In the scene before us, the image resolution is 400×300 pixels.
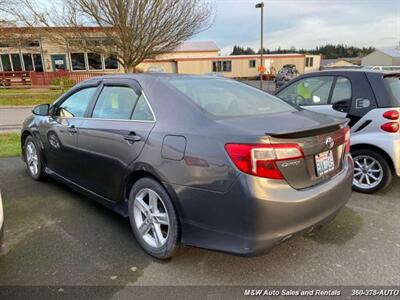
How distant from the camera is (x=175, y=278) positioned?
2.43 m

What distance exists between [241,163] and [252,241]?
54 cm

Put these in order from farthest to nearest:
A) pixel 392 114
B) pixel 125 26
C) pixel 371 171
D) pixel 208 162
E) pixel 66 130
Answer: pixel 125 26 < pixel 371 171 < pixel 392 114 < pixel 66 130 < pixel 208 162

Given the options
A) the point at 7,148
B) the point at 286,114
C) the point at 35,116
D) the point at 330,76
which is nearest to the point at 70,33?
the point at 7,148

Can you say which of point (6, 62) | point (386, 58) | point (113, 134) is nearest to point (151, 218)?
point (113, 134)

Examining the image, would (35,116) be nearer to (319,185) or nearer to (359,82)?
(319,185)

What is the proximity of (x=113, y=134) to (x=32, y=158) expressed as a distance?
242 centimetres

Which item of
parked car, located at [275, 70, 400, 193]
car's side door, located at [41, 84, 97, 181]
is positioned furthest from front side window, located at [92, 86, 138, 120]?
parked car, located at [275, 70, 400, 193]

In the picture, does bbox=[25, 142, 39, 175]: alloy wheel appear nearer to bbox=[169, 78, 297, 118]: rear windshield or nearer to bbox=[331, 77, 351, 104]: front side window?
bbox=[169, 78, 297, 118]: rear windshield

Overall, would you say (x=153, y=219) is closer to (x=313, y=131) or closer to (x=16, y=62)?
(x=313, y=131)

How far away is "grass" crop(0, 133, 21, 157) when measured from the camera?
20.8 ft

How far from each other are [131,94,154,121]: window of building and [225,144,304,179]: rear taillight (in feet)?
3.05

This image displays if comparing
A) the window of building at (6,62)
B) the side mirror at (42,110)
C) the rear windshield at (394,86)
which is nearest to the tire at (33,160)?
the side mirror at (42,110)

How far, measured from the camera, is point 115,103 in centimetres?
318

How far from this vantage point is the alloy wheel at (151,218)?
263 centimetres
